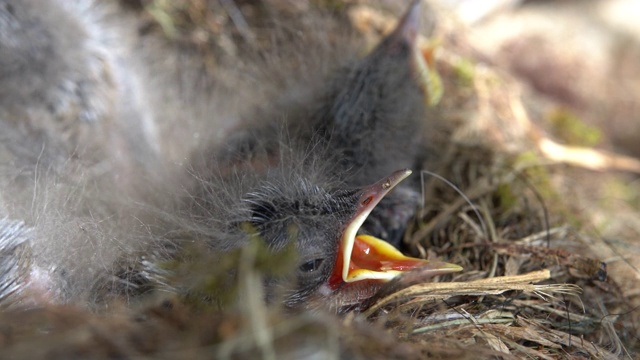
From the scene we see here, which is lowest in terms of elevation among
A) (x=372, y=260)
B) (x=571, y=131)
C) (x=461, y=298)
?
(x=571, y=131)

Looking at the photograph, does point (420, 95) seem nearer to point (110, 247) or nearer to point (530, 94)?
point (110, 247)

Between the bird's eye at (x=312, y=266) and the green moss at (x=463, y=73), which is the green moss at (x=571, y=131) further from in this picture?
the bird's eye at (x=312, y=266)

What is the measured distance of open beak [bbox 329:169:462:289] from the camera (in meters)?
0.90

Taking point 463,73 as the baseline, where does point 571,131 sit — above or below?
below

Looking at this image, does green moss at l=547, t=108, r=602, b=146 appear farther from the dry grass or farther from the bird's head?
the bird's head

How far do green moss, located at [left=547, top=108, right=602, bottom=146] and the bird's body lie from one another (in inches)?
31.9

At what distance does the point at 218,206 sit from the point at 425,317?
1.22ft

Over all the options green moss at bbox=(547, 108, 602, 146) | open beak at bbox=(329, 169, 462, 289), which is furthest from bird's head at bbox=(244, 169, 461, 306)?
green moss at bbox=(547, 108, 602, 146)

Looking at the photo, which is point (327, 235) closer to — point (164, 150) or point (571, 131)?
point (164, 150)

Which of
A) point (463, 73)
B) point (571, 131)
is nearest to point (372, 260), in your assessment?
point (463, 73)

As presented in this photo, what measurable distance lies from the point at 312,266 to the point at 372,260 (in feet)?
0.33

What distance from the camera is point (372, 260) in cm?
96

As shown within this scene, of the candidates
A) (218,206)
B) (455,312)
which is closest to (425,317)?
(455,312)

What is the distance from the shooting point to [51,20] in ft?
4.39
